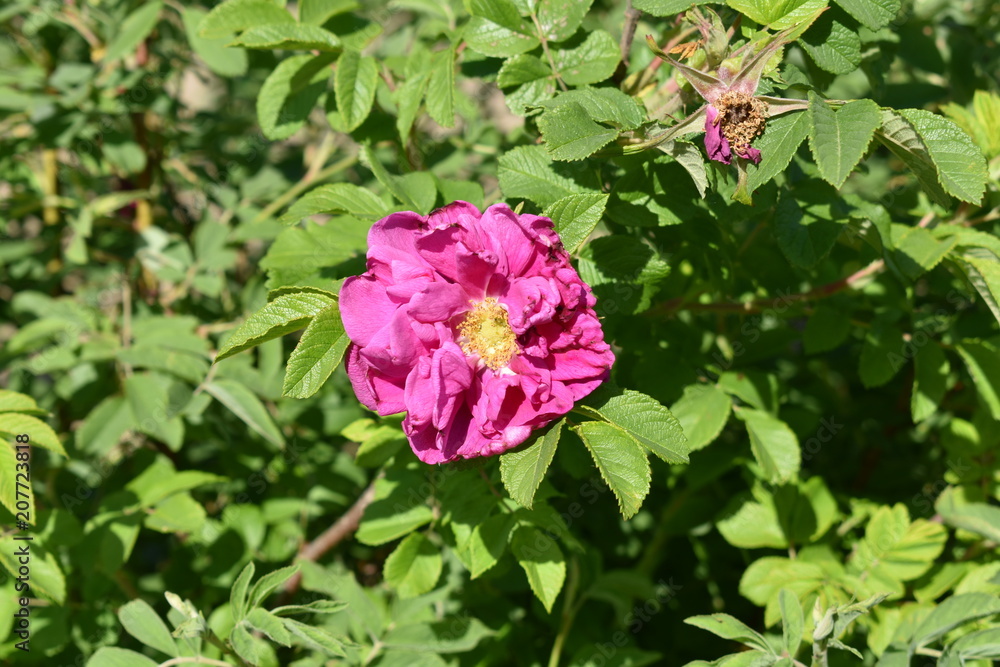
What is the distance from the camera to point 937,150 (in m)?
1.27

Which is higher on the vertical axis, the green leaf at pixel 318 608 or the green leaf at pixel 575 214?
the green leaf at pixel 575 214

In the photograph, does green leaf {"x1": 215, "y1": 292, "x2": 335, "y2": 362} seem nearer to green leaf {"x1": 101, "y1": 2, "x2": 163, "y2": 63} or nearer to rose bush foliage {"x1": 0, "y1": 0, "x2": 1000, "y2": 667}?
rose bush foliage {"x1": 0, "y1": 0, "x2": 1000, "y2": 667}

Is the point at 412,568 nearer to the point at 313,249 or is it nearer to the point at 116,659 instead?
the point at 116,659

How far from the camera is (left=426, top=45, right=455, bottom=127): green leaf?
156cm

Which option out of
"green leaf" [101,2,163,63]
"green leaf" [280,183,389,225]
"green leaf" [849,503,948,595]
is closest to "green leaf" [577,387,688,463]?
"green leaf" [280,183,389,225]

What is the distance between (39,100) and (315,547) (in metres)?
1.55

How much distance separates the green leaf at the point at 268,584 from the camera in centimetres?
152

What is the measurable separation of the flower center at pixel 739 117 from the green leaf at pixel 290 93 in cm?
94

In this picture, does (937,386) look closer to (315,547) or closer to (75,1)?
(315,547)

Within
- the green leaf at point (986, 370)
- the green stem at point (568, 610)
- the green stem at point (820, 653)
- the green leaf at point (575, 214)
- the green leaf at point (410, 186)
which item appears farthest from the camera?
the green stem at point (568, 610)

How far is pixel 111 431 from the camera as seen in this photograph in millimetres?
2164

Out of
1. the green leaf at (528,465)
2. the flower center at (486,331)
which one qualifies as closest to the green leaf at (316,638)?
the green leaf at (528,465)

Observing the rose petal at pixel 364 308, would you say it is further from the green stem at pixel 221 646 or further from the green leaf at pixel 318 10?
the green leaf at pixel 318 10

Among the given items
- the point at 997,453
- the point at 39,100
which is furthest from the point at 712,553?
the point at 39,100
